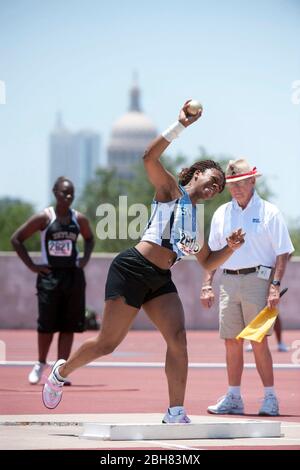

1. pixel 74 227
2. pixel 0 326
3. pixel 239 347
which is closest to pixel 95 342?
pixel 239 347

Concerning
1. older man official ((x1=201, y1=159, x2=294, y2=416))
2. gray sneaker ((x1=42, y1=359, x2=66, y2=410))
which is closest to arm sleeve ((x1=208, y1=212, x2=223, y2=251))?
older man official ((x1=201, y1=159, x2=294, y2=416))

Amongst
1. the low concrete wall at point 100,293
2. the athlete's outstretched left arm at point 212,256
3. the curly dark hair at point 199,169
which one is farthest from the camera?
the low concrete wall at point 100,293

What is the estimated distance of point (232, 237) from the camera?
10.6 m

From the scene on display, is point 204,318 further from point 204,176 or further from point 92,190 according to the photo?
point 92,190

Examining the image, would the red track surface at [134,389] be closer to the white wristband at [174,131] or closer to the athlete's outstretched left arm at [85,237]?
the athlete's outstretched left arm at [85,237]

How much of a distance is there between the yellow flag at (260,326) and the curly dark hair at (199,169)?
5.56 feet

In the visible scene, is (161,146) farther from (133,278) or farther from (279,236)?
(279,236)

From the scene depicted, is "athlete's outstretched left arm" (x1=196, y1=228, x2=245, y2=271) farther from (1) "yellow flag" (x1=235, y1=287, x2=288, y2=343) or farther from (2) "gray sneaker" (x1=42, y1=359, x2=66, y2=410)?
(2) "gray sneaker" (x1=42, y1=359, x2=66, y2=410)

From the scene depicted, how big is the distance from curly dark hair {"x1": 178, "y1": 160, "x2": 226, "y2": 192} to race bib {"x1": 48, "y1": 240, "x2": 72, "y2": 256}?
480 centimetres

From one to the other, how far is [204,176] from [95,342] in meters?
1.47

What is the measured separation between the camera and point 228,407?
1226 centimetres

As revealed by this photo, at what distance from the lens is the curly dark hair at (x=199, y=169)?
34.9 ft

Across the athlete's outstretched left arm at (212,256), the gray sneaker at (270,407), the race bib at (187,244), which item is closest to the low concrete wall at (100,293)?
the gray sneaker at (270,407)

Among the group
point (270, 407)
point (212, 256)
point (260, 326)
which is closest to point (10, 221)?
point (270, 407)
